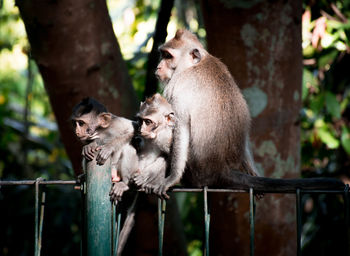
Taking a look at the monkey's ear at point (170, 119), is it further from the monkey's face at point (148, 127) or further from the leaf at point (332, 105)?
the leaf at point (332, 105)

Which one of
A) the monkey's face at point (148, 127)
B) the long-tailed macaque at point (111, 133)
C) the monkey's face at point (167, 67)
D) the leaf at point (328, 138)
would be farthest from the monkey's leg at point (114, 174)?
the leaf at point (328, 138)

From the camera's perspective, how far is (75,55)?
3219mm

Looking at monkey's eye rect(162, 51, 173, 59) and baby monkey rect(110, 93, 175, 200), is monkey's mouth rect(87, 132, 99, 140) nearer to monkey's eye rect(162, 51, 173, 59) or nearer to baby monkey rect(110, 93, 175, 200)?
baby monkey rect(110, 93, 175, 200)

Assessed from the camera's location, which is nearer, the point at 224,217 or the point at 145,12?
the point at 224,217

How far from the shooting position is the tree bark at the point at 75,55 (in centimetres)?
316

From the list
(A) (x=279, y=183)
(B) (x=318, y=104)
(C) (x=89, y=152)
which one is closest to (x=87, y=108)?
(C) (x=89, y=152)

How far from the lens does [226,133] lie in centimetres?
286

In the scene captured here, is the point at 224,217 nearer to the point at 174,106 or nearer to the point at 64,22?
the point at 174,106

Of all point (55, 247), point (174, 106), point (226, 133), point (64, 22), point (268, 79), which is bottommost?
point (55, 247)

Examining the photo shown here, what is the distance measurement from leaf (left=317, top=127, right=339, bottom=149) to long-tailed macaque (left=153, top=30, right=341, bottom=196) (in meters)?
1.49

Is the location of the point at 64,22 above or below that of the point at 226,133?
above

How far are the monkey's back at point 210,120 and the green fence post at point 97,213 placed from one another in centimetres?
97

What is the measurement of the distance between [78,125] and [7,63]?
8918mm

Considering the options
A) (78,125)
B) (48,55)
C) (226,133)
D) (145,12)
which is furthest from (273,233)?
(145,12)
